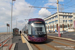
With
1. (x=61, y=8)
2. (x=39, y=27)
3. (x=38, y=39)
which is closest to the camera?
(x=38, y=39)

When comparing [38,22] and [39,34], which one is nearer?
[39,34]

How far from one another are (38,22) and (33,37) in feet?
7.13

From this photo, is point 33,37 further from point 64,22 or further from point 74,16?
point 74,16

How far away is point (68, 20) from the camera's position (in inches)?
2559

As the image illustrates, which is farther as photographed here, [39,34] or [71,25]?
[71,25]

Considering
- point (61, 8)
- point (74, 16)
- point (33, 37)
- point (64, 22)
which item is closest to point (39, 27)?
point (33, 37)

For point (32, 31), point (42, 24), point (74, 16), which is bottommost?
point (32, 31)

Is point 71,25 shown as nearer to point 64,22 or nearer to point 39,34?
point 64,22

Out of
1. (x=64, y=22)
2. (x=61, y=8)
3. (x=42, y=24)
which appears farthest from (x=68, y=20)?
(x=42, y=24)

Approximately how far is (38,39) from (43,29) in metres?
1.60

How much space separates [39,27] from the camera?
11.2 m

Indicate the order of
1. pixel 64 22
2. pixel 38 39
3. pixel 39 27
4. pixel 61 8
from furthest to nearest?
1. pixel 64 22
2. pixel 61 8
3. pixel 39 27
4. pixel 38 39

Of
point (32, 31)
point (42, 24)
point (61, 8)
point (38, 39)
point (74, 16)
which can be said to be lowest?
point (38, 39)

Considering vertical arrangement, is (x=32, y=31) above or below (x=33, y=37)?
above
